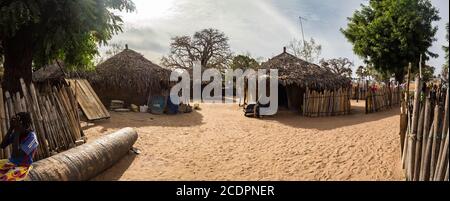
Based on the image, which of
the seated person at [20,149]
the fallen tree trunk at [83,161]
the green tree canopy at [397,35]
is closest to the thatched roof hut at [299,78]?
the green tree canopy at [397,35]

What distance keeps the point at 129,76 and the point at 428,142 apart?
14934 mm

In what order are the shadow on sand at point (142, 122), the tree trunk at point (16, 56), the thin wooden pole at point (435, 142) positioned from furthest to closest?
the shadow on sand at point (142, 122), the tree trunk at point (16, 56), the thin wooden pole at point (435, 142)

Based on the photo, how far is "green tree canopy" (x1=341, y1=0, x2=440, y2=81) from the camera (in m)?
22.1

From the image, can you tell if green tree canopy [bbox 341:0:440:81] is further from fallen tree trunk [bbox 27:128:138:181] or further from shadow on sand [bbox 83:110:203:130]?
fallen tree trunk [bbox 27:128:138:181]

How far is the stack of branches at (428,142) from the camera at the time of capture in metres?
4.23

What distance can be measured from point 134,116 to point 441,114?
12000 millimetres

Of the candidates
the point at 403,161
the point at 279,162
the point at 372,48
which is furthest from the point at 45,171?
the point at 372,48

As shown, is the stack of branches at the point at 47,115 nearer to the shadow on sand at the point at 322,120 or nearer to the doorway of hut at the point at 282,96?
the shadow on sand at the point at 322,120

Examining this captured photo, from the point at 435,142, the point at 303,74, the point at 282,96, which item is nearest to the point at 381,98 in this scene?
the point at 303,74

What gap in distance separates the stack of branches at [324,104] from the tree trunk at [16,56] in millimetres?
10626

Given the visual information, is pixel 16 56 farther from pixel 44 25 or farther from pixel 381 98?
pixel 381 98

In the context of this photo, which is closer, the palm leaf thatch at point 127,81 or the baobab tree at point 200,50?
the palm leaf thatch at point 127,81

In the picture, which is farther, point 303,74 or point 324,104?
point 303,74

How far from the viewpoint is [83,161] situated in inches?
231
